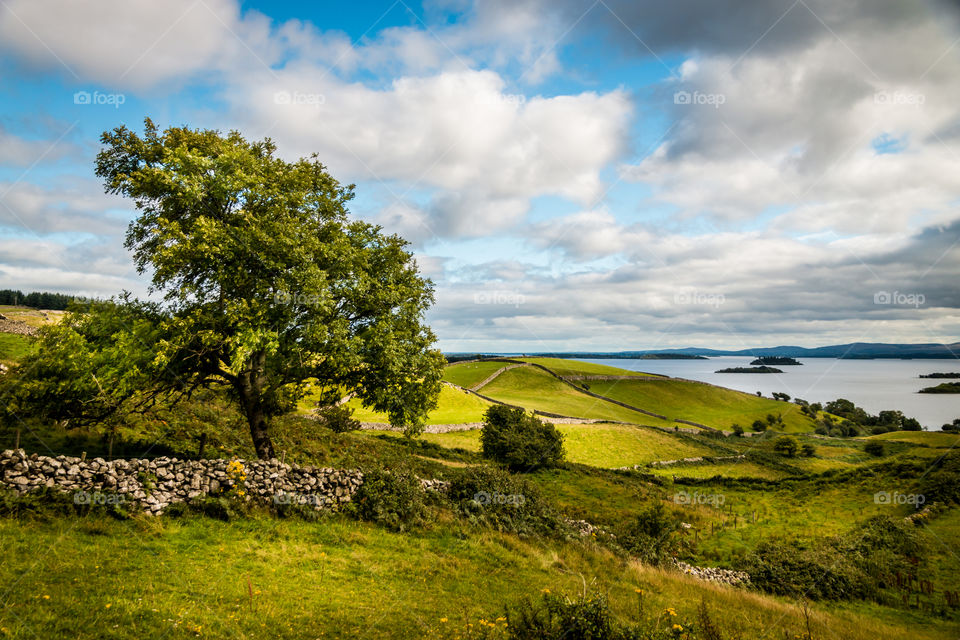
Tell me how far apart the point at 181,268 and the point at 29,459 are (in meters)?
7.24

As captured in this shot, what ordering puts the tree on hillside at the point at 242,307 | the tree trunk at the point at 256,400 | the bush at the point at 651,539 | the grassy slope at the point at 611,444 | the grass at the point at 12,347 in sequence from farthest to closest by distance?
the grassy slope at the point at 611,444
the grass at the point at 12,347
the bush at the point at 651,539
the tree trunk at the point at 256,400
the tree on hillside at the point at 242,307

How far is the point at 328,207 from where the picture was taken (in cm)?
1969

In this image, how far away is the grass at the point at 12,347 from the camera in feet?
109

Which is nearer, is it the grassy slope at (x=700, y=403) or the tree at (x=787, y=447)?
the tree at (x=787, y=447)

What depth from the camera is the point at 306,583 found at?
11.1 metres

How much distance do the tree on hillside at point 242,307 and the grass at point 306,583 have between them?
5472 millimetres

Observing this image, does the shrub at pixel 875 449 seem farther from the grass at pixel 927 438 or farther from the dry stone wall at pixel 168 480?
the dry stone wall at pixel 168 480

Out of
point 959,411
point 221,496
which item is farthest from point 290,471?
point 959,411

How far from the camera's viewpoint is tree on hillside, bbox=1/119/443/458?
50.0ft

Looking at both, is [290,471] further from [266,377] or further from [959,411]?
[959,411]
